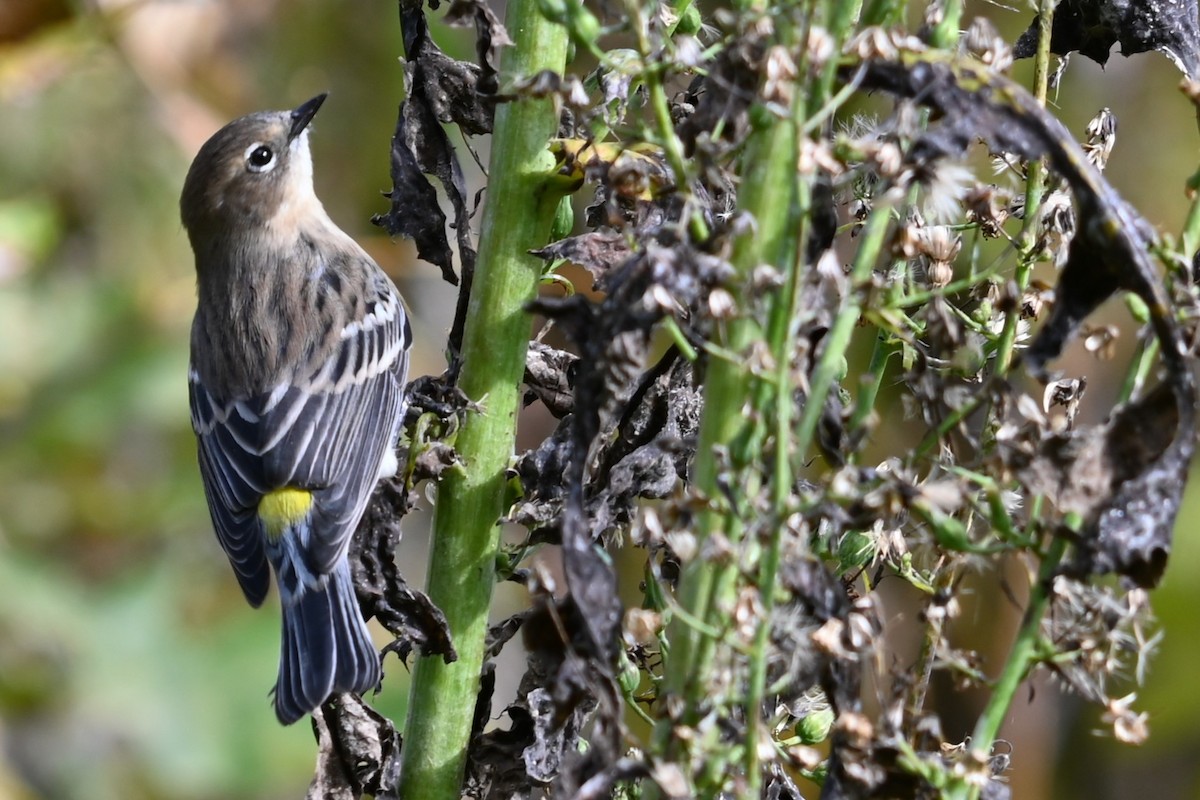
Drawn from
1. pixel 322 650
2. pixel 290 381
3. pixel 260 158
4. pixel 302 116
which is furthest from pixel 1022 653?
pixel 260 158

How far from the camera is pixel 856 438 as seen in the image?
113 cm

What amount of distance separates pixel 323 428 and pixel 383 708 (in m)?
1.26

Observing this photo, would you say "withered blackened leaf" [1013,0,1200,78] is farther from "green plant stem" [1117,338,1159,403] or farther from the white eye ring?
the white eye ring

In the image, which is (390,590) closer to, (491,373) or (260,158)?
(491,373)

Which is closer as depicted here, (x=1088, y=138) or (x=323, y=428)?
(x=1088, y=138)

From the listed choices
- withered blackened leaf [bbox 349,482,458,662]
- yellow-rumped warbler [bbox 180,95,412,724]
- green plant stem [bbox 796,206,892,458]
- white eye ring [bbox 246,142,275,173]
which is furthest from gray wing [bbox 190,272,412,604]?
green plant stem [bbox 796,206,892,458]

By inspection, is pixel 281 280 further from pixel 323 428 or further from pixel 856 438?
pixel 856 438

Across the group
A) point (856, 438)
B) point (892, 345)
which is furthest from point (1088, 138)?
point (856, 438)

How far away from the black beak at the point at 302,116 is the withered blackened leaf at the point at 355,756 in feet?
6.89

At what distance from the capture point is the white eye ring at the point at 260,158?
3842mm

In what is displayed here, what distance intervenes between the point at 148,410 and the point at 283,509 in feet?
5.08

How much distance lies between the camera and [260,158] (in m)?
3.88

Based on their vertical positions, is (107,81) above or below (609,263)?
above

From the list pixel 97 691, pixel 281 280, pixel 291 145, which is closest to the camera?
pixel 281 280
